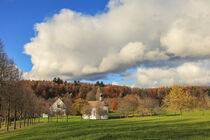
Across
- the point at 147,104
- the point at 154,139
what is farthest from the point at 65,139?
the point at 147,104

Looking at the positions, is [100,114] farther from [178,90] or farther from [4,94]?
[4,94]

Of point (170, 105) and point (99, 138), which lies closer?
point (99, 138)

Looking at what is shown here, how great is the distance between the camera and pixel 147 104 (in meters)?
88.5

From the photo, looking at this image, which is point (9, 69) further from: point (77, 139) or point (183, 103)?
point (183, 103)

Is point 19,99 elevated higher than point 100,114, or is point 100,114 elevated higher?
point 19,99

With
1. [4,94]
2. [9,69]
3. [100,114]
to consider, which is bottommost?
[100,114]

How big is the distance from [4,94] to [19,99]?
26.7ft

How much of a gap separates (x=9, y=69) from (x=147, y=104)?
69724mm

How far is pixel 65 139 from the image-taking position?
20.9 m

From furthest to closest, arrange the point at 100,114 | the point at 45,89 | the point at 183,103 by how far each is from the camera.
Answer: the point at 45,89 < the point at 100,114 < the point at 183,103

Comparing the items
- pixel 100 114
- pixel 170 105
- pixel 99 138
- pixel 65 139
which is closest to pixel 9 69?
pixel 65 139

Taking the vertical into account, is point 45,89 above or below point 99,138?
above

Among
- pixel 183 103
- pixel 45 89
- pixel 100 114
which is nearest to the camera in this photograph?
pixel 183 103

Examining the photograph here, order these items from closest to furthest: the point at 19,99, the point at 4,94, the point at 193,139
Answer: the point at 193,139, the point at 4,94, the point at 19,99
